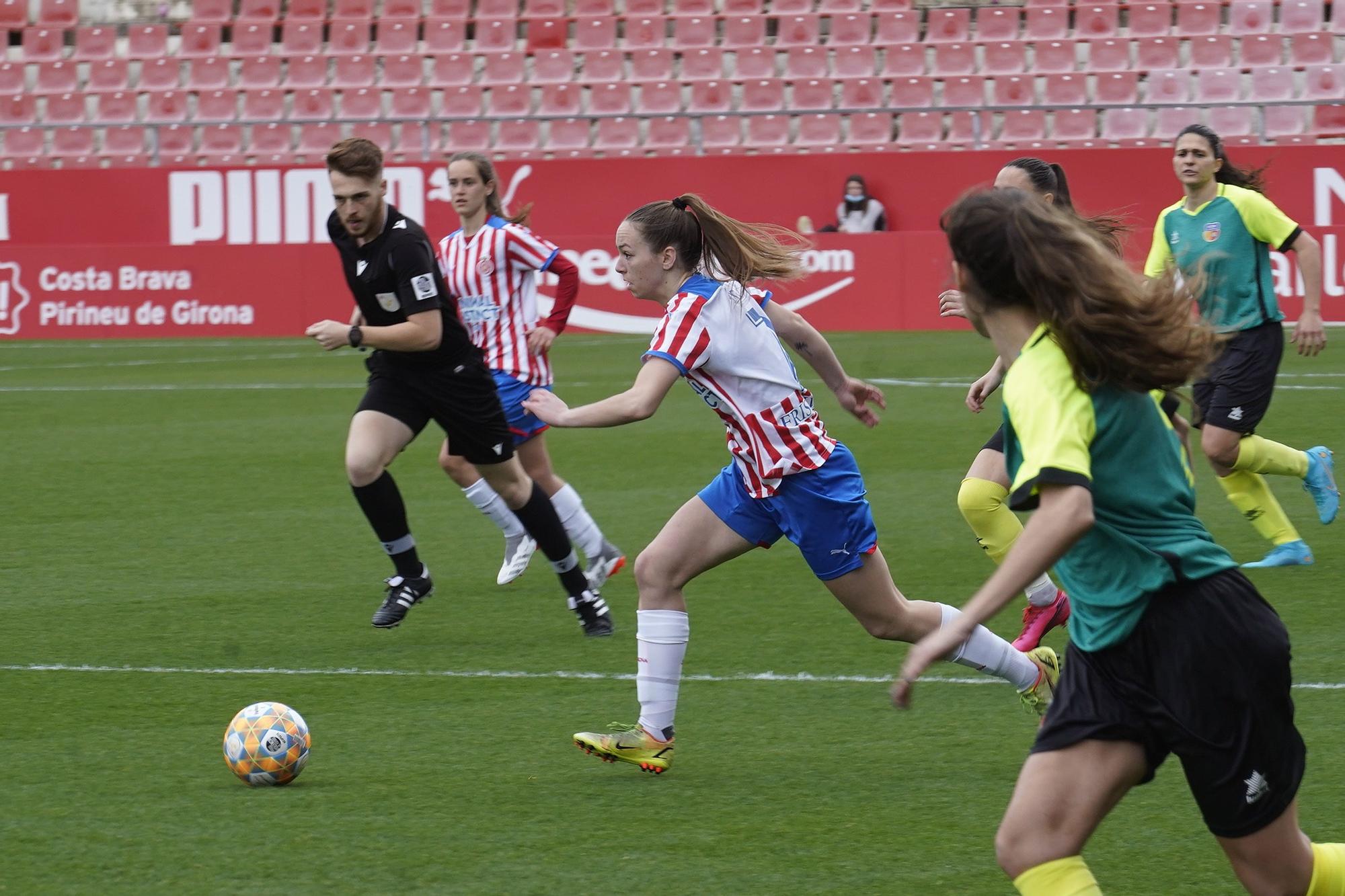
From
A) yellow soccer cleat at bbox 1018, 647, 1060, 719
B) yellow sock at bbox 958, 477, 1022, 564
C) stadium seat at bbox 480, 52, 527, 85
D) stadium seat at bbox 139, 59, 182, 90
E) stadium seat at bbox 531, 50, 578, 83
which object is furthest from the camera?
stadium seat at bbox 139, 59, 182, 90

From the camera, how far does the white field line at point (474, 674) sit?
639 centimetres

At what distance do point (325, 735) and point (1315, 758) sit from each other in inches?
114

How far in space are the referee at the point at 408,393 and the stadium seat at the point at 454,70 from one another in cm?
1918

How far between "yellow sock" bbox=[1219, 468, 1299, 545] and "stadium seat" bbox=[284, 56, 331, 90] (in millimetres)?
20116

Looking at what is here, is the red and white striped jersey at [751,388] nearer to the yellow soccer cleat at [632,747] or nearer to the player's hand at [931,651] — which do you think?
the yellow soccer cleat at [632,747]

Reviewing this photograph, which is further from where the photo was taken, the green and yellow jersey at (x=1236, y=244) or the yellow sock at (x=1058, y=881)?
the green and yellow jersey at (x=1236, y=244)

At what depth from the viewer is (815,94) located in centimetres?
2436

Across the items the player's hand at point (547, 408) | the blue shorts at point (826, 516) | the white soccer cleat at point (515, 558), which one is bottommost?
the white soccer cleat at point (515, 558)

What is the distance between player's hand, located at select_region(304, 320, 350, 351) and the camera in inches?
267

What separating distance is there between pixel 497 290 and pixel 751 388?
3.61 metres

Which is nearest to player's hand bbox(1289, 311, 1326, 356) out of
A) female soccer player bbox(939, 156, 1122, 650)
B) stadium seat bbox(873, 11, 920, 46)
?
female soccer player bbox(939, 156, 1122, 650)

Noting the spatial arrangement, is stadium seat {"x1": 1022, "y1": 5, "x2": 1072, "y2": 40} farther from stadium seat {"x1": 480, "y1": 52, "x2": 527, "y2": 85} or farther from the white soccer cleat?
the white soccer cleat

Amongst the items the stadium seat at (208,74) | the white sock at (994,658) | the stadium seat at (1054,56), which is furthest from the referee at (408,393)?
→ the stadium seat at (208,74)

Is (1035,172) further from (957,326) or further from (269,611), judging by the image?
(957,326)
